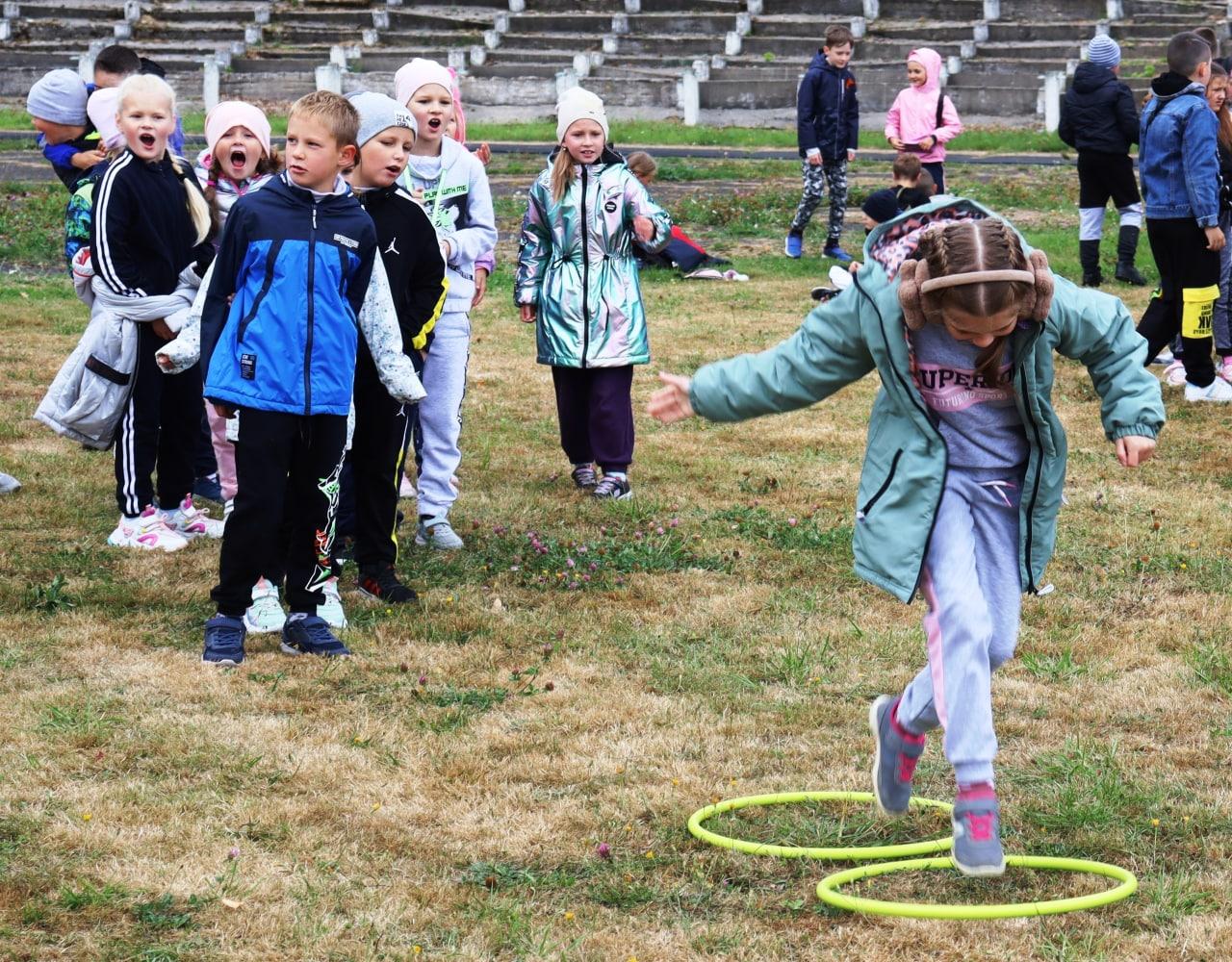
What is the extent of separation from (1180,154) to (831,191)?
7.15 metres

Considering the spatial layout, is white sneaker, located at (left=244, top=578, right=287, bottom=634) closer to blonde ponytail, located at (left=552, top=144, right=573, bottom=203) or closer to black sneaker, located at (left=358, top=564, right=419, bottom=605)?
black sneaker, located at (left=358, top=564, right=419, bottom=605)

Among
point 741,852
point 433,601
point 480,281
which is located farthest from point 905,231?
point 480,281

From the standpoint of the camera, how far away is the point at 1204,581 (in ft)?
23.4

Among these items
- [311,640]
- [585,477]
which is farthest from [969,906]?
[585,477]

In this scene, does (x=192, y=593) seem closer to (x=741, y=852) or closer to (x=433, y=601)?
(x=433, y=601)

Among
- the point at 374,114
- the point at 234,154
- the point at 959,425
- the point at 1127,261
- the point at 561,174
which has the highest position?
the point at 374,114

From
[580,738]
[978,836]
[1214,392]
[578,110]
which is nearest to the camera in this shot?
[978,836]

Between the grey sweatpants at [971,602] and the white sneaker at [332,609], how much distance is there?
2751 mm

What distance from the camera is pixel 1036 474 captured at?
14.1ft

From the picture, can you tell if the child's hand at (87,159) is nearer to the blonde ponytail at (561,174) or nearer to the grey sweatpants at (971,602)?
the blonde ponytail at (561,174)

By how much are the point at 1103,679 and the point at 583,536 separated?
2.78m

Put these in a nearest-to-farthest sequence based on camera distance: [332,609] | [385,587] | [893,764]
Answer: [893,764] → [332,609] → [385,587]

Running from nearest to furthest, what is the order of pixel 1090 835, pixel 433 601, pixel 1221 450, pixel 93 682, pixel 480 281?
pixel 1090 835 < pixel 93 682 < pixel 433 601 < pixel 480 281 < pixel 1221 450

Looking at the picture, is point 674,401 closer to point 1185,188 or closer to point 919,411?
point 919,411
